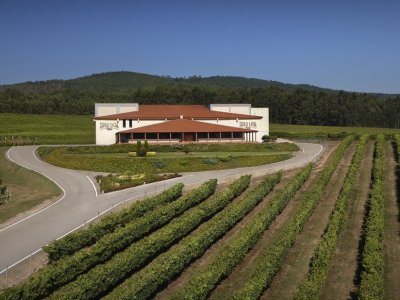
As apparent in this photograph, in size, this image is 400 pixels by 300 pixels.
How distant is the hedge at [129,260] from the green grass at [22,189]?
1098 cm

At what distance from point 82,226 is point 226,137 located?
42.1 metres

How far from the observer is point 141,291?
730 inches

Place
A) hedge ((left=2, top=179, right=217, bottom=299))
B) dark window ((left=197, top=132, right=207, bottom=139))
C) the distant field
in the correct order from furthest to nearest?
the distant field < dark window ((left=197, top=132, right=207, bottom=139)) < hedge ((left=2, top=179, right=217, bottom=299))

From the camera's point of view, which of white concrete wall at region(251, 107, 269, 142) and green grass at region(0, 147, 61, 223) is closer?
green grass at region(0, 147, 61, 223)

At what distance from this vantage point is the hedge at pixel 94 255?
58.4ft

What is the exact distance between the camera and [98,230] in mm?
24781

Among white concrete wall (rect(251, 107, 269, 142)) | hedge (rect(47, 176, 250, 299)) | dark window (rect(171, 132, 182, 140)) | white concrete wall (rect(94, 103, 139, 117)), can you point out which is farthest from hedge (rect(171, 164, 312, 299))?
white concrete wall (rect(94, 103, 139, 117))

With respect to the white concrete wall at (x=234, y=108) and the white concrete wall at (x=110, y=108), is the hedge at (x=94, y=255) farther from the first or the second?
the white concrete wall at (x=234, y=108)

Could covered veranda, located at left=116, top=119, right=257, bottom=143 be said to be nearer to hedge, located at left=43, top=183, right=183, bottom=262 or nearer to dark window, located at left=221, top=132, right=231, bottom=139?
dark window, located at left=221, top=132, right=231, bottom=139

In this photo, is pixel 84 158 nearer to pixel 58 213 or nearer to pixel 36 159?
pixel 36 159

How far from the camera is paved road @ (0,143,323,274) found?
79.7 ft

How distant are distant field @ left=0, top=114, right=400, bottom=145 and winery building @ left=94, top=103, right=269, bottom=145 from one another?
6.80 m

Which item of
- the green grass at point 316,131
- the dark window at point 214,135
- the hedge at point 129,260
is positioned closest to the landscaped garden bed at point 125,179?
the hedge at point 129,260

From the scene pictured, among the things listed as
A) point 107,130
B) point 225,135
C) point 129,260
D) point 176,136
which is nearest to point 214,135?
point 225,135
